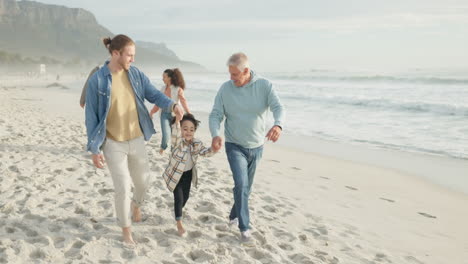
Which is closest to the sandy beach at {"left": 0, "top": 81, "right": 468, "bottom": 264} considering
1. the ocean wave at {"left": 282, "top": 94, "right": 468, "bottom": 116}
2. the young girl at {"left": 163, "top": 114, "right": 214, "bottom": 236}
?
the young girl at {"left": 163, "top": 114, "right": 214, "bottom": 236}

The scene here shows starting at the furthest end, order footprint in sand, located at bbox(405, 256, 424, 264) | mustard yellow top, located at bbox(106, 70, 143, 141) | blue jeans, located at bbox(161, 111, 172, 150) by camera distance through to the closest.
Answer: blue jeans, located at bbox(161, 111, 172, 150)
footprint in sand, located at bbox(405, 256, 424, 264)
mustard yellow top, located at bbox(106, 70, 143, 141)

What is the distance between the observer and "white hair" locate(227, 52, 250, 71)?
365cm

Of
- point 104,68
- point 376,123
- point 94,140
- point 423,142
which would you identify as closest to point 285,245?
point 94,140

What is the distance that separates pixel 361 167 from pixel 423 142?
355cm

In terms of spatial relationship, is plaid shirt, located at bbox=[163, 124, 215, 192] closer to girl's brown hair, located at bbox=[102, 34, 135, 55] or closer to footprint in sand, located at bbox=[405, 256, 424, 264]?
girl's brown hair, located at bbox=[102, 34, 135, 55]

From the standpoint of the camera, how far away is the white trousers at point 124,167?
137 inches

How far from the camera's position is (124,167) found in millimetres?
3549

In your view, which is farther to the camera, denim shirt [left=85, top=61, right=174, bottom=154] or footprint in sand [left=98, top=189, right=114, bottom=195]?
footprint in sand [left=98, top=189, right=114, bottom=195]

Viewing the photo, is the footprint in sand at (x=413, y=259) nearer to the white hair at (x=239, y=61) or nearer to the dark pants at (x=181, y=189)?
the dark pants at (x=181, y=189)

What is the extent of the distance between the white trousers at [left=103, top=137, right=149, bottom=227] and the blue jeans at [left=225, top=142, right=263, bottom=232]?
2.90 feet

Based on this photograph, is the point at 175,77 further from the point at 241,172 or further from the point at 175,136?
the point at 241,172

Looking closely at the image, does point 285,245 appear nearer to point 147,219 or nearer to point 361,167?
point 147,219

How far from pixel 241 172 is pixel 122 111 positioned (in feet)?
4.20

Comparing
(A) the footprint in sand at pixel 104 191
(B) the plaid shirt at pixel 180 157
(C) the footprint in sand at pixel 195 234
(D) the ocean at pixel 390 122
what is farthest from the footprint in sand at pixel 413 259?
(D) the ocean at pixel 390 122
